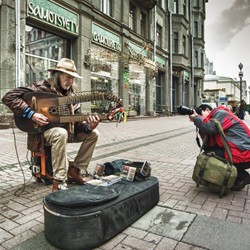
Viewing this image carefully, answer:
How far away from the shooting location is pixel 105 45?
15734mm

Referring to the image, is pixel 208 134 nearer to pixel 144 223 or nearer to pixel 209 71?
pixel 144 223

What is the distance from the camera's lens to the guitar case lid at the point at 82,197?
2.14m

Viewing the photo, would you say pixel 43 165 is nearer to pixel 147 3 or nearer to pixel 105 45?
pixel 105 45

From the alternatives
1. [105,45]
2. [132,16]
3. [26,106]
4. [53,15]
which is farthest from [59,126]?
[132,16]

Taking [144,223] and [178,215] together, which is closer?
[144,223]

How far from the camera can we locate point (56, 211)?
2133 mm

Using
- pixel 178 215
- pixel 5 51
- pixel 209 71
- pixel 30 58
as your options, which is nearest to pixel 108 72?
pixel 30 58

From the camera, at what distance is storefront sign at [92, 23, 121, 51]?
14.9 meters

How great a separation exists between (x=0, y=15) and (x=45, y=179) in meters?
9.06

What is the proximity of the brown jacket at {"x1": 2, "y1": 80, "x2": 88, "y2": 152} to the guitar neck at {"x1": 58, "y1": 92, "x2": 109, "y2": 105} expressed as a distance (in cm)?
17

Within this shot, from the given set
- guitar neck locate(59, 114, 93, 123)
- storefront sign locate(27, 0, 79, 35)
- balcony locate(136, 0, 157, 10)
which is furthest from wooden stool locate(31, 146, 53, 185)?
balcony locate(136, 0, 157, 10)

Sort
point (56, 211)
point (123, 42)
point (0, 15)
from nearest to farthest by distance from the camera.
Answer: point (56, 211)
point (0, 15)
point (123, 42)

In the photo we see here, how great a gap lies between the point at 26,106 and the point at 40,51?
10.5 meters

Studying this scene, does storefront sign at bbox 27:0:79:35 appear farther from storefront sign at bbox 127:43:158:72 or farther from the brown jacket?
the brown jacket
